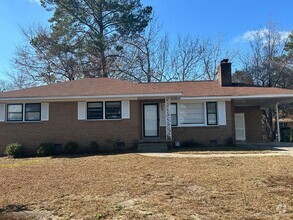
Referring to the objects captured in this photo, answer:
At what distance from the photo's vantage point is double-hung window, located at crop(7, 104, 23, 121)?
16359 millimetres

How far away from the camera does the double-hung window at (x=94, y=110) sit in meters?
16.2

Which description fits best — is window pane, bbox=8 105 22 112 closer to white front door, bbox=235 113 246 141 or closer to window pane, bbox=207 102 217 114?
window pane, bbox=207 102 217 114

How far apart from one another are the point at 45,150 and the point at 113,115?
12.9 ft

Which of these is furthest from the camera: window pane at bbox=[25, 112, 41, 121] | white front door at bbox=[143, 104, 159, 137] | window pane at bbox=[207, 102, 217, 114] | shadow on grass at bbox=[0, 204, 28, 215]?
window pane at bbox=[207, 102, 217, 114]

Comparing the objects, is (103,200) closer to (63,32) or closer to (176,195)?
(176,195)

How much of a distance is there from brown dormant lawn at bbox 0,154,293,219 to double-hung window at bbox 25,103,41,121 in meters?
6.67

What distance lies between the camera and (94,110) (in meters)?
16.3

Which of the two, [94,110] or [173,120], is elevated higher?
[94,110]

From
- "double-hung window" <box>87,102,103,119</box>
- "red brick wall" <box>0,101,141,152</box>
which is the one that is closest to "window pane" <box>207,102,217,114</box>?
"red brick wall" <box>0,101,141,152</box>

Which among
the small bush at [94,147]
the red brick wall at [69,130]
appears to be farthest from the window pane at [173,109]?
the small bush at [94,147]

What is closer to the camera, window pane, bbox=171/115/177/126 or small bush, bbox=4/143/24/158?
small bush, bbox=4/143/24/158

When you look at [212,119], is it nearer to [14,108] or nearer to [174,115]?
[174,115]

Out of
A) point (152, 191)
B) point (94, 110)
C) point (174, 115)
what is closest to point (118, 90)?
point (94, 110)

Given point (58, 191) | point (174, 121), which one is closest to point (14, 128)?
point (174, 121)
